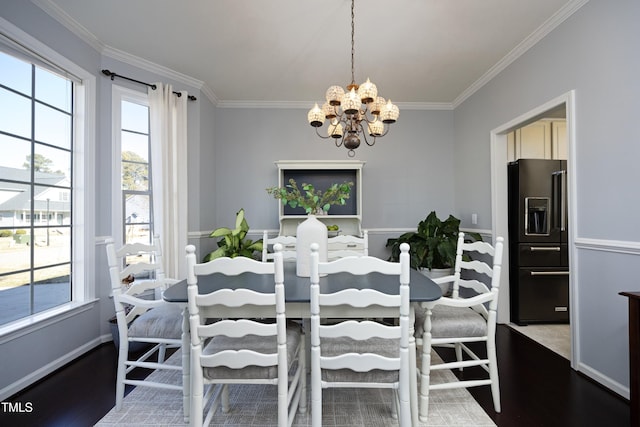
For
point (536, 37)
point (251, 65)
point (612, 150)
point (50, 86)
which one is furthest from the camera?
point (251, 65)

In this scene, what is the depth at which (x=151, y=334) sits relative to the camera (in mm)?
1816

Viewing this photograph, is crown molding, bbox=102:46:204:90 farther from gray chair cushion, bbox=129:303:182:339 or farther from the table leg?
the table leg

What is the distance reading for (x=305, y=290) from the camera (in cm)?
157

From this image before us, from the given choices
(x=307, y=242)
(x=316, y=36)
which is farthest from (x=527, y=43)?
(x=307, y=242)

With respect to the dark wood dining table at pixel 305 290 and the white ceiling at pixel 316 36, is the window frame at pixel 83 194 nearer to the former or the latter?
the white ceiling at pixel 316 36

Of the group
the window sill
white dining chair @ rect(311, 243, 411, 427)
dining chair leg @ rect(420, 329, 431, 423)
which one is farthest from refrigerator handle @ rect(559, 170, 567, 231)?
the window sill

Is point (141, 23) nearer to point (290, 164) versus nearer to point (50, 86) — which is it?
point (50, 86)

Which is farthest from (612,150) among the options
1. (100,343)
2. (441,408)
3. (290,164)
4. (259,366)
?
(100,343)

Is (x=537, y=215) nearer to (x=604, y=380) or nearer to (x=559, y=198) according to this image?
(x=559, y=198)

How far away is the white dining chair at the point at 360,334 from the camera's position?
129 centimetres

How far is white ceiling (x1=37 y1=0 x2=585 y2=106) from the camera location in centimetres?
221

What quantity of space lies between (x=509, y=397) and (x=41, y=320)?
10.7 feet

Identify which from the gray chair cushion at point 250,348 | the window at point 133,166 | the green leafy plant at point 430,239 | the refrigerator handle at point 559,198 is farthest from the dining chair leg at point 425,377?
the window at point 133,166

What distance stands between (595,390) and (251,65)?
3875mm
